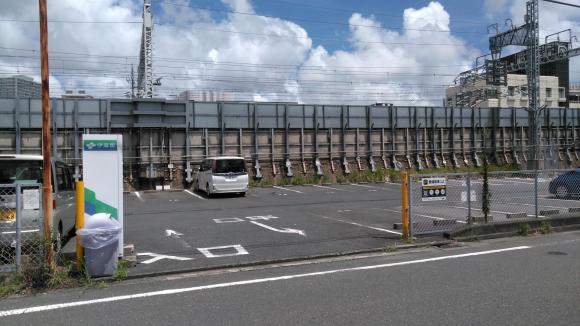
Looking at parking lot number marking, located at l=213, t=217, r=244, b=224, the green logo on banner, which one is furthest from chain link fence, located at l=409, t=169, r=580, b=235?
the green logo on banner

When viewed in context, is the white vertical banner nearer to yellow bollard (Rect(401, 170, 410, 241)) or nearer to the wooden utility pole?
the wooden utility pole

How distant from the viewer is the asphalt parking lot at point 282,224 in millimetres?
9055

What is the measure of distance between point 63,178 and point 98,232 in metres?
3.41

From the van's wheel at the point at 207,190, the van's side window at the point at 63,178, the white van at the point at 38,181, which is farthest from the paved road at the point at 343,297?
the van's wheel at the point at 207,190

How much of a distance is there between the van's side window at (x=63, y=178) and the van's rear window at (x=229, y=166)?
10826 mm

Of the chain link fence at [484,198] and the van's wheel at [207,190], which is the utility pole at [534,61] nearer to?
the chain link fence at [484,198]

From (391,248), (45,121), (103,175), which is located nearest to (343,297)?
(391,248)

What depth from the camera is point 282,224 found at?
12883 mm

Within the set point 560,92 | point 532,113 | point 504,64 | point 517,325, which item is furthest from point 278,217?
point 560,92

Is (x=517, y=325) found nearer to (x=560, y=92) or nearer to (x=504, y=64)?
(x=504, y=64)

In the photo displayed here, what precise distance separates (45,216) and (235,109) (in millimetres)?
21381

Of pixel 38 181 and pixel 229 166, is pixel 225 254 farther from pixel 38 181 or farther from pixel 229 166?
pixel 229 166

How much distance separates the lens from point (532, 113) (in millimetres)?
34500

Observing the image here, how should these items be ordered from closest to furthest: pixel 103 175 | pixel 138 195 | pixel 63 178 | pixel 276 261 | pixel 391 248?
pixel 103 175
pixel 276 261
pixel 391 248
pixel 63 178
pixel 138 195
